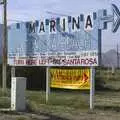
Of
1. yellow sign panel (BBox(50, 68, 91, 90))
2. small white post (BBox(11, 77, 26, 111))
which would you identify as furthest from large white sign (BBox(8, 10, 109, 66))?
small white post (BBox(11, 77, 26, 111))

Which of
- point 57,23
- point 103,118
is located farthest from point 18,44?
point 103,118

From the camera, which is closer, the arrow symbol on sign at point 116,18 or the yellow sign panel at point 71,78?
the arrow symbol on sign at point 116,18

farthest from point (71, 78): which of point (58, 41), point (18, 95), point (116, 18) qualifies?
point (116, 18)

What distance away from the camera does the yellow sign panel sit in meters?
20.3

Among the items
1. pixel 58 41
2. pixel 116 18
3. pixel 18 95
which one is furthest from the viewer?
pixel 58 41

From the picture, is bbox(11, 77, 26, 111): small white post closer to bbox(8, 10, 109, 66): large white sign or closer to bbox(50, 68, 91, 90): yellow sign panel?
bbox(8, 10, 109, 66): large white sign

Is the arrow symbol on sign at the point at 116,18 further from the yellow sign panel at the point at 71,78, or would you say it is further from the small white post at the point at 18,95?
the small white post at the point at 18,95

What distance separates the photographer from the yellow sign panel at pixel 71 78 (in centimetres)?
2031

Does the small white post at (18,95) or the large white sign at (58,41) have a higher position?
the large white sign at (58,41)

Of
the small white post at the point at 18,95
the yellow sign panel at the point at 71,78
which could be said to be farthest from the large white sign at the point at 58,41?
the small white post at the point at 18,95

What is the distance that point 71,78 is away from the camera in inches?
826

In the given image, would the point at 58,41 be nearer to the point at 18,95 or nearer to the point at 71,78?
the point at 71,78

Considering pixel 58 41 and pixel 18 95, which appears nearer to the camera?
pixel 18 95

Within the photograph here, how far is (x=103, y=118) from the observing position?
16.6 m
